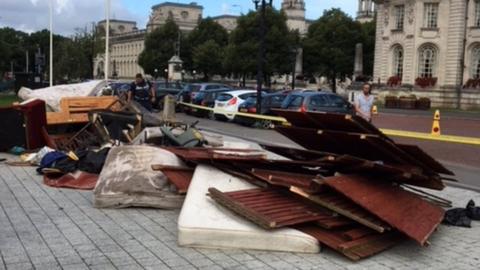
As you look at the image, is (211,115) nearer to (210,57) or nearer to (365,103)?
(365,103)

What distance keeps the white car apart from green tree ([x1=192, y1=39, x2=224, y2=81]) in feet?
188

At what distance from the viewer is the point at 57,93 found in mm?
17000

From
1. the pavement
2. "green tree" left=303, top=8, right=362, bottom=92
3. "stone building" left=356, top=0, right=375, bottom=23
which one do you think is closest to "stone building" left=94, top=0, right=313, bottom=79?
"stone building" left=356, top=0, right=375, bottom=23

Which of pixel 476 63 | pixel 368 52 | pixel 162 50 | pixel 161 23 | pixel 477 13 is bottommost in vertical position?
pixel 476 63

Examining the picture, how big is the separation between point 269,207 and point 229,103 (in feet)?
73.7

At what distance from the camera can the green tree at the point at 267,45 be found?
68375 millimetres

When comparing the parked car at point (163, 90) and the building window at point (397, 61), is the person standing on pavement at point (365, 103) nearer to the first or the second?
the parked car at point (163, 90)

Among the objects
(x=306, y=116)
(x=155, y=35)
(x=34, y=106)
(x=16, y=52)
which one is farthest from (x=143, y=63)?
(x=306, y=116)

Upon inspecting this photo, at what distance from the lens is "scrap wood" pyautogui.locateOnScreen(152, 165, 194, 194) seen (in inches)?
327

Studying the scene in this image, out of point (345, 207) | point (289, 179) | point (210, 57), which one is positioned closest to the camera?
point (345, 207)

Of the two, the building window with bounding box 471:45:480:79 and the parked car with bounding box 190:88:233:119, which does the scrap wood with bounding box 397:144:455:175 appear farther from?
the building window with bounding box 471:45:480:79

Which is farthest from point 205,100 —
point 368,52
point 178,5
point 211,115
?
point 178,5

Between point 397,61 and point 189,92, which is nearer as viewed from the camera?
point 189,92

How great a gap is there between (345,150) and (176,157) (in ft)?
8.07
